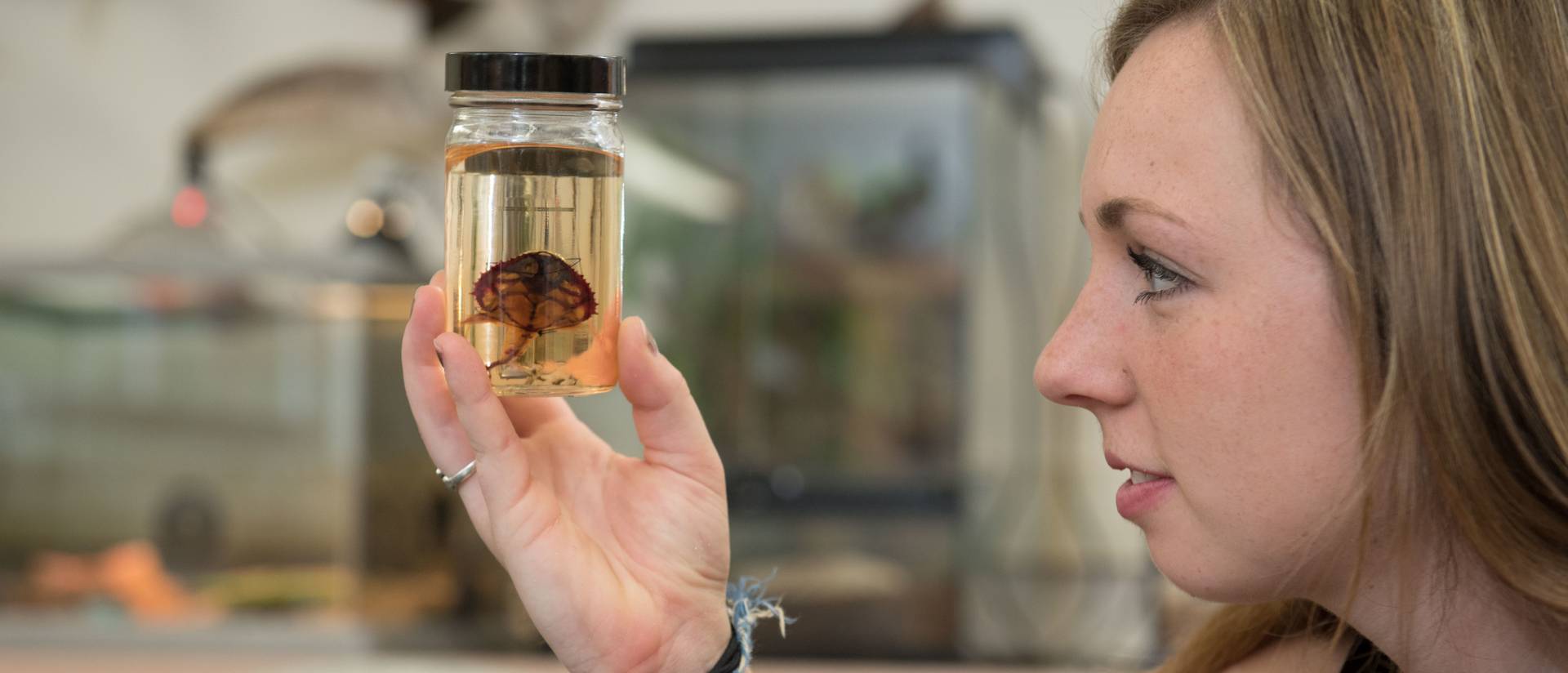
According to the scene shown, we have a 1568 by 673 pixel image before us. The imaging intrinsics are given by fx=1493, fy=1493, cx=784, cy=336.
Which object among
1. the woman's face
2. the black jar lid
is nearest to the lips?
the woman's face

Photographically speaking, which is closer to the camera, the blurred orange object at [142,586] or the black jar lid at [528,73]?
the black jar lid at [528,73]

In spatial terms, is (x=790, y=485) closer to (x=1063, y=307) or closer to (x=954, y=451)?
(x=954, y=451)

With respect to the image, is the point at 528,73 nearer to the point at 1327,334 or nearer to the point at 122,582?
the point at 1327,334

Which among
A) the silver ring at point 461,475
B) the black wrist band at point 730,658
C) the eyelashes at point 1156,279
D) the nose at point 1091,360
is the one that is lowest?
the black wrist band at point 730,658

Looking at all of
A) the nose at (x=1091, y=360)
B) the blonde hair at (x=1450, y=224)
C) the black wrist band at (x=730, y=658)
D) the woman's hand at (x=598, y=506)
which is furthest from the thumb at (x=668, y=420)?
the blonde hair at (x=1450, y=224)

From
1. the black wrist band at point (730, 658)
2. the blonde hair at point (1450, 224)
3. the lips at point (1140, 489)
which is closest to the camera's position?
the blonde hair at point (1450, 224)

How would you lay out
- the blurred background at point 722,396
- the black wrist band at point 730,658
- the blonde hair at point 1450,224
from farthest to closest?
1. the blurred background at point 722,396
2. the black wrist band at point 730,658
3. the blonde hair at point 1450,224

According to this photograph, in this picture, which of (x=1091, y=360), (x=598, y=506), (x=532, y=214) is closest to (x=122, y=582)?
(x=598, y=506)

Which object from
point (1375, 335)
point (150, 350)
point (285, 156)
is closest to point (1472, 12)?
point (1375, 335)

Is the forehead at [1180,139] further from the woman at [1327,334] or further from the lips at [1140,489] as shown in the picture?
the lips at [1140,489]
